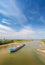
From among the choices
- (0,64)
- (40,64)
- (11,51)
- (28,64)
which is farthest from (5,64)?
(11,51)

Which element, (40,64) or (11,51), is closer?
(40,64)

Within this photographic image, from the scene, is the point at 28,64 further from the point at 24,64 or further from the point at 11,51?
the point at 11,51

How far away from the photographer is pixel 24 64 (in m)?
15.4

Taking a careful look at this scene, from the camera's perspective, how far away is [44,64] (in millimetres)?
15539

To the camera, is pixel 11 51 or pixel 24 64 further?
pixel 11 51

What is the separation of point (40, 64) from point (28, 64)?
6.34ft

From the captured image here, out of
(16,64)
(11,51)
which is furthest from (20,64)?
(11,51)

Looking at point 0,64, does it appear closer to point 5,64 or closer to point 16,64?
point 5,64

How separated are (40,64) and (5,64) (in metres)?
5.44

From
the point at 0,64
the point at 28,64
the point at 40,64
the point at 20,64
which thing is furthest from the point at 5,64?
the point at 40,64

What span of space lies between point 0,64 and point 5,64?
0.75 m

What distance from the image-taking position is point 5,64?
15133 mm

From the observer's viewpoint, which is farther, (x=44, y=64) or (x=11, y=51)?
(x=11, y=51)

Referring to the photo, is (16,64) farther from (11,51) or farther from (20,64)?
(11,51)
